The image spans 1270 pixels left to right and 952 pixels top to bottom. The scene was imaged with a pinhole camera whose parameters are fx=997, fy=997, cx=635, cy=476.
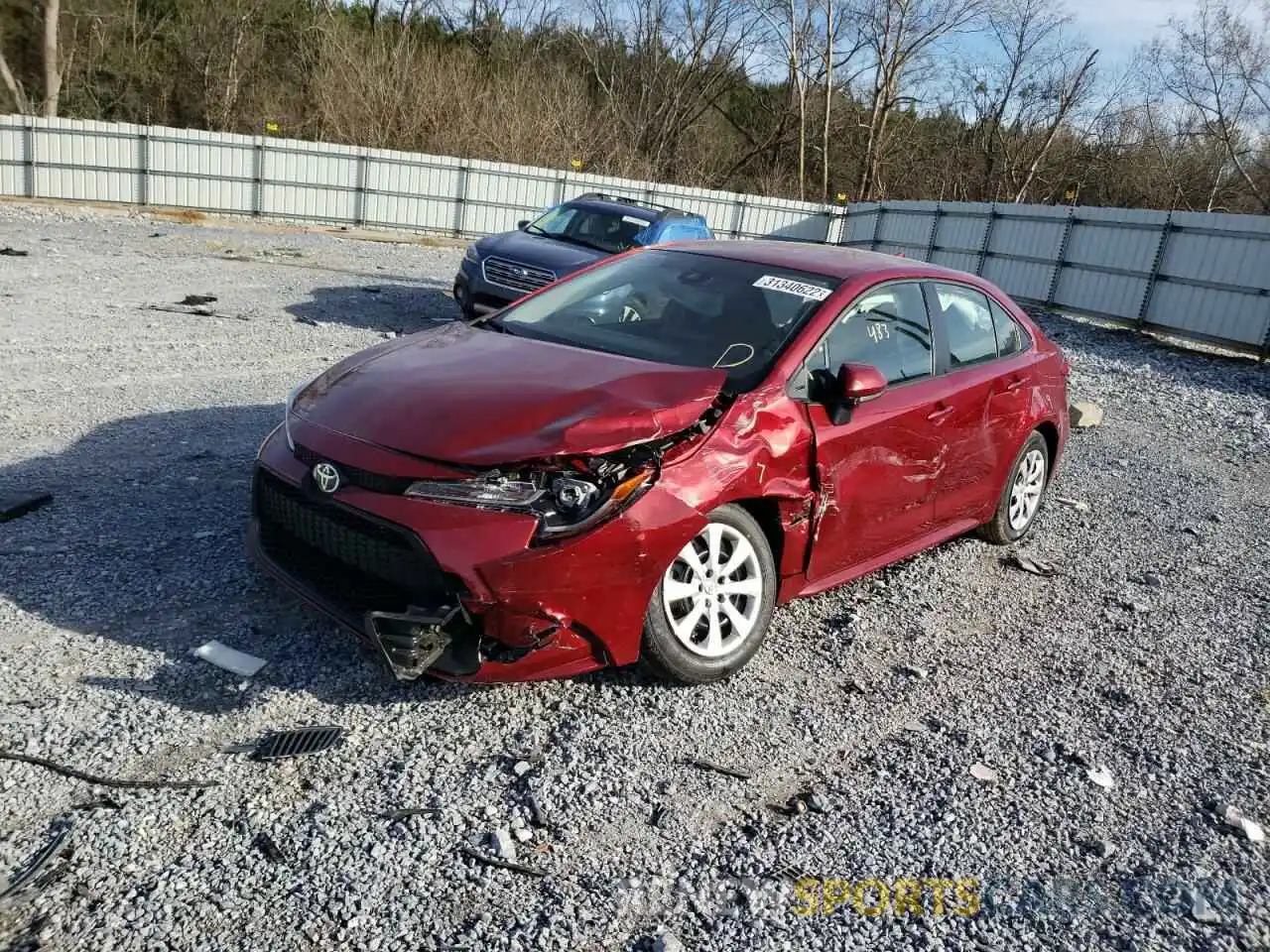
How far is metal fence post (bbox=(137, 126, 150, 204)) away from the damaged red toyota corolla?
1976 cm

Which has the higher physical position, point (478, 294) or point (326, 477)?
point (326, 477)

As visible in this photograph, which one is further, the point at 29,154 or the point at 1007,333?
the point at 29,154

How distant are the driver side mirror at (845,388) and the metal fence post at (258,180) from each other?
21.1m

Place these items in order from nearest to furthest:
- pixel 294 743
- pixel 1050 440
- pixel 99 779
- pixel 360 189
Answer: pixel 99 779
pixel 294 743
pixel 1050 440
pixel 360 189

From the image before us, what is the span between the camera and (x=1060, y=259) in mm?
19578

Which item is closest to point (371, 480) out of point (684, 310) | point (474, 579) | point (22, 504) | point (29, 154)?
point (474, 579)

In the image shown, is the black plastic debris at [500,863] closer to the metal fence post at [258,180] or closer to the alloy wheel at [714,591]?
the alloy wheel at [714,591]

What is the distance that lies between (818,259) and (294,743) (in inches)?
130

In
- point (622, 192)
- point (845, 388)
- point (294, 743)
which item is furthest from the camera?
point (622, 192)

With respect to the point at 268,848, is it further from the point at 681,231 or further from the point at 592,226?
the point at 681,231

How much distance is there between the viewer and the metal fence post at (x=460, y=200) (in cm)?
2422

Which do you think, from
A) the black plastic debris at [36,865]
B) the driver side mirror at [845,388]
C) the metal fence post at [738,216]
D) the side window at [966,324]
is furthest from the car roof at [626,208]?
the metal fence post at [738,216]

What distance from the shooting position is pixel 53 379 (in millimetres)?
7270

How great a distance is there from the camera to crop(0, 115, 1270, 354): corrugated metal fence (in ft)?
54.8
